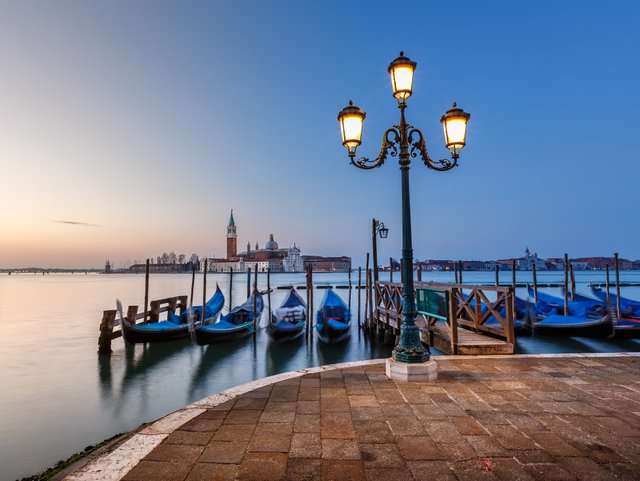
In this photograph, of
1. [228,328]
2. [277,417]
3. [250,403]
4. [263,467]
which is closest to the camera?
[263,467]

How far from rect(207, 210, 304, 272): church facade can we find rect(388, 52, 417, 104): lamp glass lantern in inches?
5274

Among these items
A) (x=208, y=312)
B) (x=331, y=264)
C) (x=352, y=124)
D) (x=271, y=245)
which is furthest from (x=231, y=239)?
(x=352, y=124)

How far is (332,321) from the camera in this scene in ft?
42.2

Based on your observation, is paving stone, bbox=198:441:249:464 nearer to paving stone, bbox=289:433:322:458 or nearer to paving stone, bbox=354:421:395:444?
paving stone, bbox=289:433:322:458

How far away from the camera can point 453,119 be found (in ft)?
15.3

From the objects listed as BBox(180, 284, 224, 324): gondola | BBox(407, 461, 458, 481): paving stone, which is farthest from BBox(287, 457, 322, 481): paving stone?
BBox(180, 284, 224, 324): gondola

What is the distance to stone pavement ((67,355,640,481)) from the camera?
232 centimetres

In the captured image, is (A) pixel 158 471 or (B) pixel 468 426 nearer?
(A) pixel 158 471

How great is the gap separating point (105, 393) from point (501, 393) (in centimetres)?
755

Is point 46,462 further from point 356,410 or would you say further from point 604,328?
point 604,328

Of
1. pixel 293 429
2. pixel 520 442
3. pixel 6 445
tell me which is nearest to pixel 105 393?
pixel 6 445

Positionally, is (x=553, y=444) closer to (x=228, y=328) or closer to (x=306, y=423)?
(x=306, y=423)

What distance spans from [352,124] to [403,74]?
0.79 meters

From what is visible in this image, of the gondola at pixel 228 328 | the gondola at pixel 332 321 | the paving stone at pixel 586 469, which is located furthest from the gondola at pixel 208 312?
the paving stone at pixel 586 469
